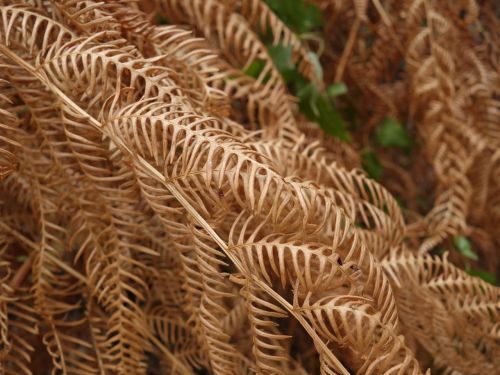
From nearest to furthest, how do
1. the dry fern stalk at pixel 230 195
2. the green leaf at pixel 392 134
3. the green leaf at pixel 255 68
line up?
the dry fern stalk at pixel 230 195 < the green leaf at pixel 255 68 < the green leaf at pixel 392 134

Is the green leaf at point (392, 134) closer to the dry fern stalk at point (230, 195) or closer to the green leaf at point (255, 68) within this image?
the dry fern stalk at point (230, 195)

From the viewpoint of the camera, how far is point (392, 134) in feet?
5.22

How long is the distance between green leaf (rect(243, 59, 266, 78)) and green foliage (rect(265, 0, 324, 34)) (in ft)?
0.74

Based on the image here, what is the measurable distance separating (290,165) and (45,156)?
1.37 ft

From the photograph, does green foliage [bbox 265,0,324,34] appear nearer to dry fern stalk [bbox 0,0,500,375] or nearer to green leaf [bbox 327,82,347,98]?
dry fern stalk [bbox 0,0,500,375]

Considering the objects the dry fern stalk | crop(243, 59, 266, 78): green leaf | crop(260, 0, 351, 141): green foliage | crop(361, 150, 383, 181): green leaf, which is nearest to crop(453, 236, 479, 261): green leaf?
the dry fern stalk

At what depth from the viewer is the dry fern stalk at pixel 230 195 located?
28.7 inches

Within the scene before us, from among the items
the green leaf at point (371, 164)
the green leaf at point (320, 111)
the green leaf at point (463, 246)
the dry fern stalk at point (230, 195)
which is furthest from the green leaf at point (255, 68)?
the green leaf at point (463, 246)

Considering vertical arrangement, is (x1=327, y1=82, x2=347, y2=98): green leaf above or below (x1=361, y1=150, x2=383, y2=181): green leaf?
above

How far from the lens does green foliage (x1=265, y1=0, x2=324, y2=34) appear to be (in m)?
→ 1.42

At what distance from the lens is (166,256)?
1078mm

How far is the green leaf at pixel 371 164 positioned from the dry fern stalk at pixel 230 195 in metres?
0.03

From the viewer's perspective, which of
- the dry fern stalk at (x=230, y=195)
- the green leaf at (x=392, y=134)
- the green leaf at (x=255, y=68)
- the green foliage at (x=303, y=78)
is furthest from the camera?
the green leaf at (x=392, y=134)

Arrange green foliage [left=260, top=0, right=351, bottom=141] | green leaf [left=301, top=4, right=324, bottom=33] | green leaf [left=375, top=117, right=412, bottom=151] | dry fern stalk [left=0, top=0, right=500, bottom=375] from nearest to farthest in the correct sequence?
dry fern stalk [left=0, top=0, right=500, bottom=375] < green foliage [left=260, top=0, right=351, bottom=141] < green leaf [left=301, top=4, right=324, bottom=33] < green leaf [left=375, top=117, right=412, bottom=151]
